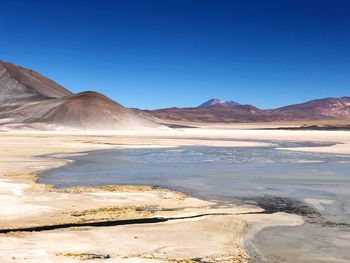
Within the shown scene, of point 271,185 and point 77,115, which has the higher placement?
point 77,115

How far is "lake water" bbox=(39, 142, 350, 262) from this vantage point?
35.5 ft

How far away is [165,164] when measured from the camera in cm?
3059

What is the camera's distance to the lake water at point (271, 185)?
1081 cm

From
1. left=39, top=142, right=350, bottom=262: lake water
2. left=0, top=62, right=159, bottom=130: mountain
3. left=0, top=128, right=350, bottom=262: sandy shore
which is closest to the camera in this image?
left=0, top=128, right=350, bottom=262: sandy shore

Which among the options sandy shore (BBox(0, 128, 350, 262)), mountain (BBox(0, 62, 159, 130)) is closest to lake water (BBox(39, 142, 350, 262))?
sandy shore (BBox(0, 128, 350, 262))

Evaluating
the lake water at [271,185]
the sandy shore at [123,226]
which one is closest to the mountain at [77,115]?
the lake water at [271,185]

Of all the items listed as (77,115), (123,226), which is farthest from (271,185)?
(77,115)

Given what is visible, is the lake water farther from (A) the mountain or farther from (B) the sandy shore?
(A) the mountain

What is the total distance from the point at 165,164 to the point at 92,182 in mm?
9517

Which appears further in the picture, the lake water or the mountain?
the mountain

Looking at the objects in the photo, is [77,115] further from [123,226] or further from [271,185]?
[123,226]

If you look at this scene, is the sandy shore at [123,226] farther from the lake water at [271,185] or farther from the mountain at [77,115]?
the mountain at [77,115]

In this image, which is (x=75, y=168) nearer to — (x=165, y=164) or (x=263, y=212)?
(x=165, y=164)

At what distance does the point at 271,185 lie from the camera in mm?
20828
